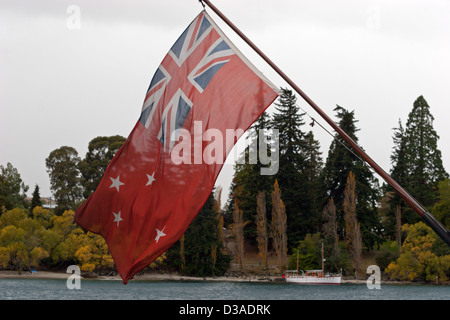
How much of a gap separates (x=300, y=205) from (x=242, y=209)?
20.5 feet

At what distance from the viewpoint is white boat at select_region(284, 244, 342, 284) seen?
56.5 meters

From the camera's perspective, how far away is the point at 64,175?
7675cm

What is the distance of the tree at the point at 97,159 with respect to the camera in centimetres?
7350

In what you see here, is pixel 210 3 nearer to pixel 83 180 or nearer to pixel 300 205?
pixel 300 205

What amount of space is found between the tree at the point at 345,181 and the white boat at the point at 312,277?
22.5 feet

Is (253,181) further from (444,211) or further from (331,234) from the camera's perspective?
(444,211)

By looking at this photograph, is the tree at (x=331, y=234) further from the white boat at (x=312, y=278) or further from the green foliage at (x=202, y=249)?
the green foliage at (x=202, y=249)

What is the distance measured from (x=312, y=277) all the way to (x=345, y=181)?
13.2 meters

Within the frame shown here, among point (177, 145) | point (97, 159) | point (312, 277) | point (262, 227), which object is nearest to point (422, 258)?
point (312, 277)

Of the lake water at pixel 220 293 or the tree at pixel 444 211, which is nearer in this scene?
the lake water at pixel 220 293

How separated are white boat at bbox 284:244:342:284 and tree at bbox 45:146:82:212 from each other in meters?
28.4

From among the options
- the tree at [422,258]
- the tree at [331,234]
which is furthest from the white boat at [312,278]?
the tree at [422,258]

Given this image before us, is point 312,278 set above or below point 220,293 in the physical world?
above

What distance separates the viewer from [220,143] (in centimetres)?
812
